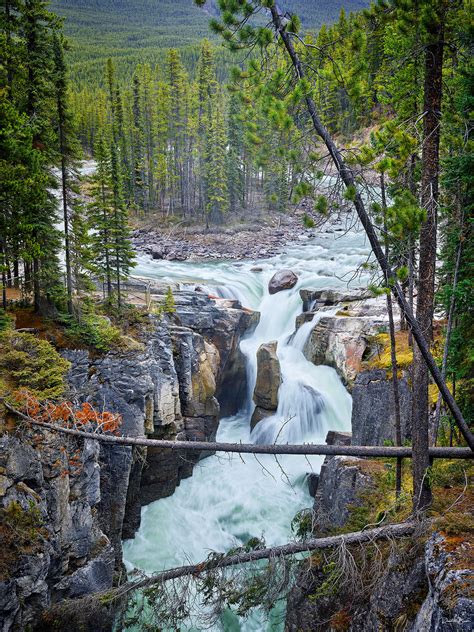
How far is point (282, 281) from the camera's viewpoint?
31422 mm

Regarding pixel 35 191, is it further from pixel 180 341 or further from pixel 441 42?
pixel 441 42

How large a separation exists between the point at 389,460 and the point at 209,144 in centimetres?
4411

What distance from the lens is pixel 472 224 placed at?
11.3 m

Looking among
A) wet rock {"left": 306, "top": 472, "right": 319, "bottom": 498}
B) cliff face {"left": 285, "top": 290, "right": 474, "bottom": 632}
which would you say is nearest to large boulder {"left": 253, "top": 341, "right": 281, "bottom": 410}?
wet rock {"left": 306, "top": 472, "right": 319, "bottom": 498}

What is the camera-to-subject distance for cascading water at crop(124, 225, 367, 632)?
1659 cm

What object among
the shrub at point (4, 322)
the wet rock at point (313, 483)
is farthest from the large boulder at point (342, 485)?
the shrub at point (4, 322)

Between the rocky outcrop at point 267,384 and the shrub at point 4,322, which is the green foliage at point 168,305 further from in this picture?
the shrub at point 4,322

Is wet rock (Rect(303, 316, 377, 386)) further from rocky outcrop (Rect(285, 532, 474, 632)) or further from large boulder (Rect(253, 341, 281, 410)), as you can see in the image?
rocky outcrop (Rect(285, 532, 474, 632))

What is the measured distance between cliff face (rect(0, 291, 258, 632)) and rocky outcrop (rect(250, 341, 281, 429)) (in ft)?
7.74

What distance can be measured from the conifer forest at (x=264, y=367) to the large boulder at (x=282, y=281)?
0.17 m

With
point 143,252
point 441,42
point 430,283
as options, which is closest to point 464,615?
point 430,283

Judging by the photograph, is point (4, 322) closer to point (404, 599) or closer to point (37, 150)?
point (37, 150)

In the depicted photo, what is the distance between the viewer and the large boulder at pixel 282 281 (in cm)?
3125

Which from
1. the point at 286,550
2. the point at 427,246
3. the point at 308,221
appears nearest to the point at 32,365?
the point at 286,550
